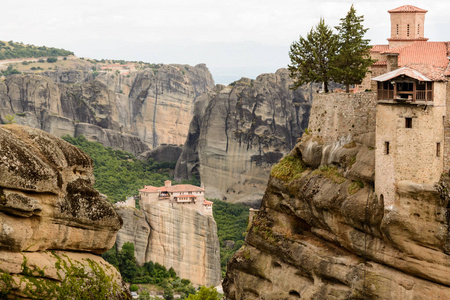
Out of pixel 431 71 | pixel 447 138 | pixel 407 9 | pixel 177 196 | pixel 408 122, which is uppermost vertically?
pixel 407 9

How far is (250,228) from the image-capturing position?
47.9 metres

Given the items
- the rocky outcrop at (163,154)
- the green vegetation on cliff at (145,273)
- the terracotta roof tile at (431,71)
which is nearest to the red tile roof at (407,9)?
the terracotta roof tile at (431,71)

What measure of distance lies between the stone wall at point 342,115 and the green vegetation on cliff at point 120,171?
78.0m

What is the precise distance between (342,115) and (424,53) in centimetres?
541

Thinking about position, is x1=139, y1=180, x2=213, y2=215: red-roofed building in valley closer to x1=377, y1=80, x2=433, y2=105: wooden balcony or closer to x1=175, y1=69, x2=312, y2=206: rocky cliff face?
x1=175, y1=69, x2=312, y2=206: rocky cliff face

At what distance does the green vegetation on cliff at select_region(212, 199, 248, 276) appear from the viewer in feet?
342

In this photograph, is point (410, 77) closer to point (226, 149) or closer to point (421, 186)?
point (421, 186)

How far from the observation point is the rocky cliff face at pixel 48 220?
1005 inches

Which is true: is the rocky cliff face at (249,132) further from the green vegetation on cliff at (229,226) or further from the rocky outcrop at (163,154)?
the rocky outcrop at (163,154)

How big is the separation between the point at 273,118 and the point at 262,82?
248 inches

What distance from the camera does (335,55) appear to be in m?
48.5

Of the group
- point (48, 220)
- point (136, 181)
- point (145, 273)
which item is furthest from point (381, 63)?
→ point (136, 181)

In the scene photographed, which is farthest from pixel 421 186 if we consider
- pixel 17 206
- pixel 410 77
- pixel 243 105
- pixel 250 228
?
pixel 243 105

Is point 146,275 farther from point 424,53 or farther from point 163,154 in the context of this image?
point 163,154
